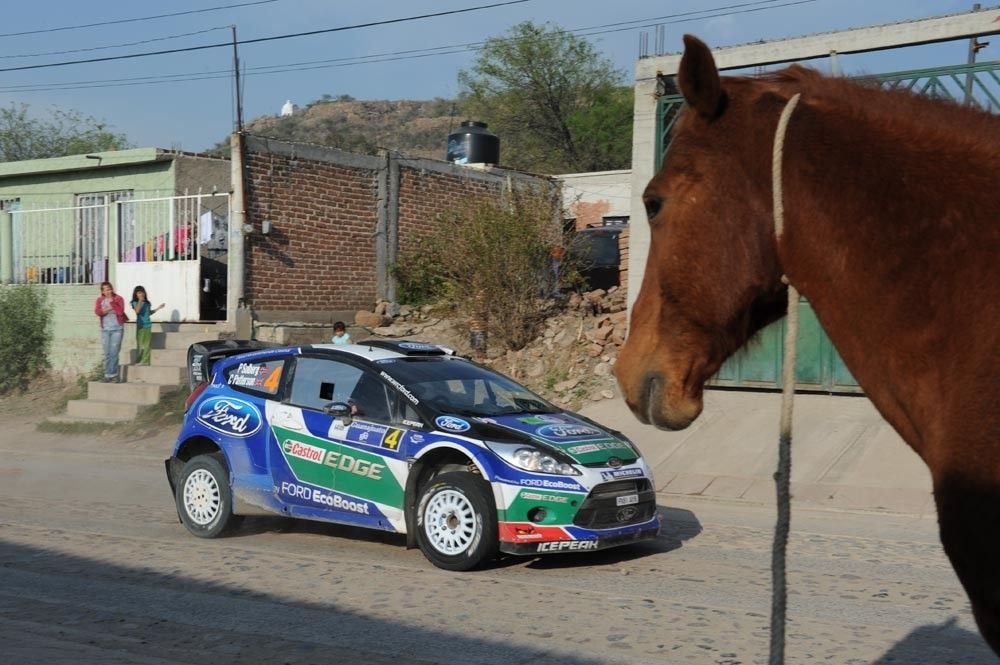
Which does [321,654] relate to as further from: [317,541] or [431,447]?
[317,541]

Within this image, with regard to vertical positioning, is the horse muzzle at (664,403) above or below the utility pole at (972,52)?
below

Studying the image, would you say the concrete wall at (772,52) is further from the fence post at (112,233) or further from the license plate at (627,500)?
the fence post at (112,233)

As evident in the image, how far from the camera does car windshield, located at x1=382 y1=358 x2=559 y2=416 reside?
31.3 ft

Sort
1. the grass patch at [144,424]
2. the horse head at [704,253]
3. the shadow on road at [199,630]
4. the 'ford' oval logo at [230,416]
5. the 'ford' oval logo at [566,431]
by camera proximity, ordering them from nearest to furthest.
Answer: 1. the horse head at [704,253]
2. the shadow on road at [199,630]
3. the 'ford' oval logo at [566,431]
4. the 'ford' oval logo at [230,416]
5. the grass patch at [144,424]

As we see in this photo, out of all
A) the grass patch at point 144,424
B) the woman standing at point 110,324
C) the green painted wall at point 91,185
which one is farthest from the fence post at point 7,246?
the grass patch at point 144,424

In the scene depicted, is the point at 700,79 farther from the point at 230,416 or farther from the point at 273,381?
the point at 230,416

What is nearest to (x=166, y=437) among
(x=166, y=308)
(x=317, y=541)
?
(x=166, y=308)

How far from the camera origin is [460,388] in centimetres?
990

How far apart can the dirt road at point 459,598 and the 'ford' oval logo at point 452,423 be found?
1.15m

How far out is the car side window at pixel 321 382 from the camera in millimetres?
9906

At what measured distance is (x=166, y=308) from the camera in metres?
22.4

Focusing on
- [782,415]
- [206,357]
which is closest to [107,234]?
[206,357]

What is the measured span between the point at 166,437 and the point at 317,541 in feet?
31.1

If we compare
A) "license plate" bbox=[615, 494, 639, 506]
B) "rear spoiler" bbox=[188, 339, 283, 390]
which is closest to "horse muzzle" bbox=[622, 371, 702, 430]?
"license plate" bbox=[615, 494, 639, 506]
